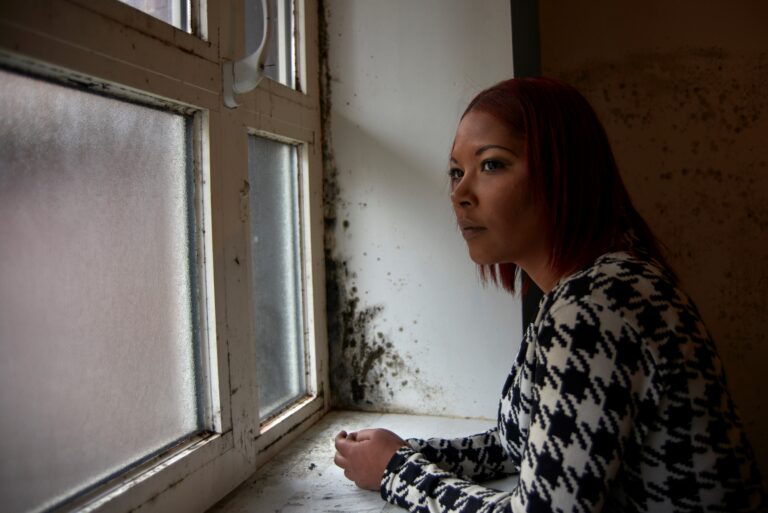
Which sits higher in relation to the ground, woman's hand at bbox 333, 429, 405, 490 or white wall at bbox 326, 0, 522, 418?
white wall at bbox 326, 0, 522, 418

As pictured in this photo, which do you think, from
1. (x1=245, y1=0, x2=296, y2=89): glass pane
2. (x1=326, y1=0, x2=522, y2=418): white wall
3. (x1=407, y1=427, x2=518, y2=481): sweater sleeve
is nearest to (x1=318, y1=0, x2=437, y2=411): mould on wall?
(x1=326, y1=0, x2=522, y2=418): white wall

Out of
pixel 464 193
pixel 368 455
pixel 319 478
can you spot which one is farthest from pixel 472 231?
pixel 319 478

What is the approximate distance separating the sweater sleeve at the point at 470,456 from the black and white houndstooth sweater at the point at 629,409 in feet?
1.09

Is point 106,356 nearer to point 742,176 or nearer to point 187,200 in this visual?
point 187,200

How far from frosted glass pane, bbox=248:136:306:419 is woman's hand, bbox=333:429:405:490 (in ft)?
0.74

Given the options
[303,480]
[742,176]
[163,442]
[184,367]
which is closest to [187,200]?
[184,367]

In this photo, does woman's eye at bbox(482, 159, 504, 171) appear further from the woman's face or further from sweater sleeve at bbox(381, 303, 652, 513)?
sweater sleeve at bbox(381, 303, 652, 513)

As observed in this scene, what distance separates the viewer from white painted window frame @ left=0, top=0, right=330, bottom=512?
708 mm

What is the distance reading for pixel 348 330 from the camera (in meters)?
1.48

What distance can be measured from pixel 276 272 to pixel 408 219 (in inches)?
13.2

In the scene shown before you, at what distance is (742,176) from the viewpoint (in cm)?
164

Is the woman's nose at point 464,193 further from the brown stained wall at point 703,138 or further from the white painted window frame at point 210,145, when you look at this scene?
the brown stained wall at point 703,138

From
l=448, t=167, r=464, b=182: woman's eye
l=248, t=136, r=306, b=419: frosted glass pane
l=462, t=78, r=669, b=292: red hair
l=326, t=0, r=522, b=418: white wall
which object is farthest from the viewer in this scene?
l=326, t=0, r=522, b=418: white wall

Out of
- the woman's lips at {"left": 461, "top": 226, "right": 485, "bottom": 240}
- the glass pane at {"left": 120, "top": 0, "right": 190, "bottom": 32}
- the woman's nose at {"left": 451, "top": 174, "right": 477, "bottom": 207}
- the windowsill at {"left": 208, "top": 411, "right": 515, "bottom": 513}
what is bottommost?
the windowsill at {"left": 208, "top": 411, "right": 515, "bottom": 513}
